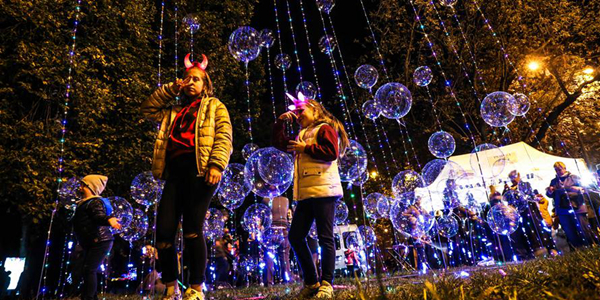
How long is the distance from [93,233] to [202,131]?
249 centimetres

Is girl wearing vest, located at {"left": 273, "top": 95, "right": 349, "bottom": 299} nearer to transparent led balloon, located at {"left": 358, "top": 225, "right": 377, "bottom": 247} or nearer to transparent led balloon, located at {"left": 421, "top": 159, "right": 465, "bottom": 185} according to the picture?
transparent led balloon, located at {"left": 358, "top": 225, "right": 377, "bottom": 247}

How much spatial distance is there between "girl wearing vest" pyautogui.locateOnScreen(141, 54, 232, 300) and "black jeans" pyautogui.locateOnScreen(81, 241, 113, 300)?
1.88 meters

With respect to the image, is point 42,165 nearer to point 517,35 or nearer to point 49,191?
point 49,191

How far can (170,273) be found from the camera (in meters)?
2.72

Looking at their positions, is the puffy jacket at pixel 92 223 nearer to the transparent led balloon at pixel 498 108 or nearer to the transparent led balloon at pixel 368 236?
the transparent led balloon at pixel 368 236

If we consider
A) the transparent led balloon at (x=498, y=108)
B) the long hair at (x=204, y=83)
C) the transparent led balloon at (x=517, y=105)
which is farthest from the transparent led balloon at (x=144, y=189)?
the transparent led balloon at (x=517, y=105)

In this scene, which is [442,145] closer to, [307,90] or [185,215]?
[307,90]

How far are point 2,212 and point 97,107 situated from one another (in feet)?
18.9

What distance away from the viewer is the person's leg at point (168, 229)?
262cm

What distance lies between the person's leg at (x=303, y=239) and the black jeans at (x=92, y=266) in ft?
8.23

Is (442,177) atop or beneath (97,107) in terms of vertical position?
beneath

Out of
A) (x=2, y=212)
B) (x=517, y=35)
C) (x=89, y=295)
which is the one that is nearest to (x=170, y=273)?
(x=89, y=295)

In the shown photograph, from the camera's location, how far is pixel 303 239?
3.24 m

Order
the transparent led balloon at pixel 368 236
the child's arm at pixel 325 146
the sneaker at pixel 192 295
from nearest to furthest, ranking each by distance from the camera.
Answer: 1. the transparent led balloon at pixel 368 236
2. the sneaker at pixel 192 295
3. the child's arm at pixel 325 146
